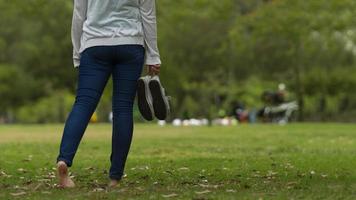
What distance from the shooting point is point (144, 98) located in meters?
5.69

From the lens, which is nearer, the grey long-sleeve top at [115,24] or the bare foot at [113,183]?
the grey long-sleeve top at [115,24]

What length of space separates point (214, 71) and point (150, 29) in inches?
1598

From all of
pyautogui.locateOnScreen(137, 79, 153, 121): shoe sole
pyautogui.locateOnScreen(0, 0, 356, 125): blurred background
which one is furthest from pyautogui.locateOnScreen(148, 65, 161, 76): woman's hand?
pyautogui.locateOnScreen(0, 0, 356, 125): blurred background

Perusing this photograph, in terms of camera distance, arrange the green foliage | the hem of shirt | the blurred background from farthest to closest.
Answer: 1. the green foliage
2. the blurred background
3. the hem of shirt

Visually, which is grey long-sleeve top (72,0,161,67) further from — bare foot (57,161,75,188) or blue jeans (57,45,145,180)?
bare foot (57,161,75,188)

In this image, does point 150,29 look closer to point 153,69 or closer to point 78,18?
A: point 153,69

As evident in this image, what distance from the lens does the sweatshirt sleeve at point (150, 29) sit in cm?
559

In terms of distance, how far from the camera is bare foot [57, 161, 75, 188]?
5375 mm

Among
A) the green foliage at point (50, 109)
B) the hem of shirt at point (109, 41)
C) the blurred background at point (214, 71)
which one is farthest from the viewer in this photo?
the green foliage at point (50, 109)

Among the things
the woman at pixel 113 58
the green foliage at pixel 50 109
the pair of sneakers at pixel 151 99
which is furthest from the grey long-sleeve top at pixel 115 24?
the green foliage at pixel 50 109

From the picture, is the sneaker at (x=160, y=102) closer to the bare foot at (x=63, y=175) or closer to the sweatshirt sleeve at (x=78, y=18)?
the sweatshirt sleeve at (x=78, y=18)

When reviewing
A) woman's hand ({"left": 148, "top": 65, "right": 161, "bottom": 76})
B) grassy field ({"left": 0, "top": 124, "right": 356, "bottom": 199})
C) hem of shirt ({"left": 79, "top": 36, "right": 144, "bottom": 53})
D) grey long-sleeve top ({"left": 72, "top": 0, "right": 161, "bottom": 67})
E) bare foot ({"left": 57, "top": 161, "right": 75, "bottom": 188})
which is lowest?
grassy field ({"left": 0, "top": 124, "right": 356, "bottom": 199})

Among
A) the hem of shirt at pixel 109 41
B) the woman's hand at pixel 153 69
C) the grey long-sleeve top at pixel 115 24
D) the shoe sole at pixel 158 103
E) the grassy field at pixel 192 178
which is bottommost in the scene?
the grassy field at pixel 192 178

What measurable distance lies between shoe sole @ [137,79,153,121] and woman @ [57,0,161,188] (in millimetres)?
42
